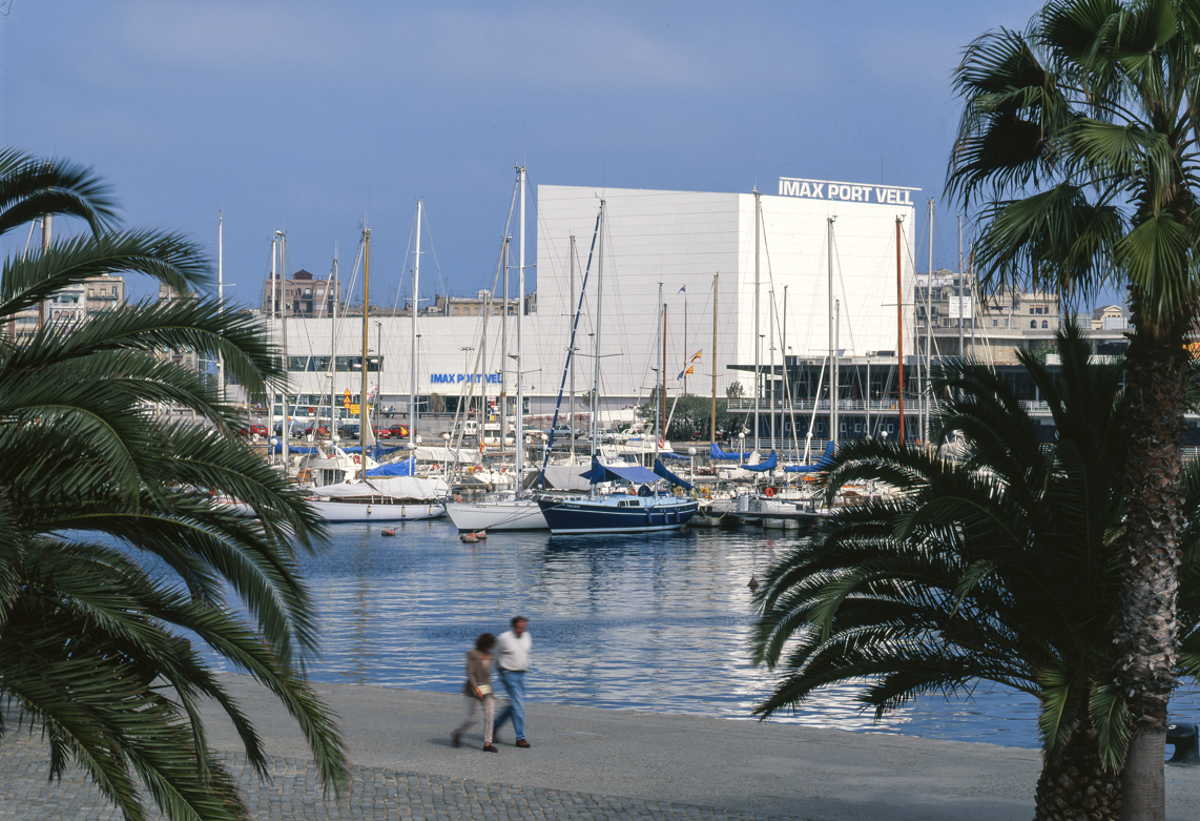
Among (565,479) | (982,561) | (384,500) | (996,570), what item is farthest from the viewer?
(565,479)

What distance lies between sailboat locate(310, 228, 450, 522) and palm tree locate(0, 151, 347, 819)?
51.9m

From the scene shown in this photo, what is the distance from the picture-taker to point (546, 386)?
14162cm

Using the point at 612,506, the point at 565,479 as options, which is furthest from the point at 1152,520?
the point at 565,479

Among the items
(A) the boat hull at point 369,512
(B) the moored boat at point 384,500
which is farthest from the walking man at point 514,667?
(A) the boat hull at point 369,512

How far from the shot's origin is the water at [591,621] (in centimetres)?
2369

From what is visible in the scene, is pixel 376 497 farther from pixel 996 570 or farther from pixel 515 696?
pixel 996 570

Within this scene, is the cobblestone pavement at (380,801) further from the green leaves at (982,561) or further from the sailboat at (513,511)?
the sailboat at (513,511)

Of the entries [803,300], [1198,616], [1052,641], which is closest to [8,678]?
[1052,641]

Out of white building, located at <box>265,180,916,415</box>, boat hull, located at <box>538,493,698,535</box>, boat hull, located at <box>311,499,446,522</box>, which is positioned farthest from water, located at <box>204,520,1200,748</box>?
white building, located at <box>265,180,916,415</box>

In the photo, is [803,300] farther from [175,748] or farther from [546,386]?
[175,748]

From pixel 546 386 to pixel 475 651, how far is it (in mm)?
126963

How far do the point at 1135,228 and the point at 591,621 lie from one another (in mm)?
26555

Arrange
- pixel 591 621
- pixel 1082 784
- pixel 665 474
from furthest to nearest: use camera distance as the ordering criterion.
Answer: pixel 665 474 → pixel 591 621 → pixel 1082 784

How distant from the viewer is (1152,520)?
9695 mm
